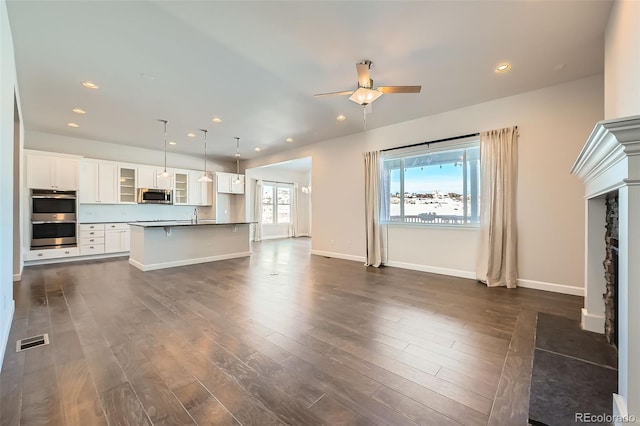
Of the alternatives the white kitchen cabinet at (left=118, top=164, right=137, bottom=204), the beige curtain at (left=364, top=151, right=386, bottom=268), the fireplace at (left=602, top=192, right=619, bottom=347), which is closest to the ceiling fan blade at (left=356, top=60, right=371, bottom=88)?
the fireplace at (left=602, top=192, right=619, bottom=347)

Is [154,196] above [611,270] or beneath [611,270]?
above

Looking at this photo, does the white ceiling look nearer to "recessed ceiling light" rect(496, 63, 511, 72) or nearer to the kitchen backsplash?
"recessed ceiling light" rect(496, 63, 511, 72)

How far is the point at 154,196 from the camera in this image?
734cm

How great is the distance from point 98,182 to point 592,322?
9284 mm

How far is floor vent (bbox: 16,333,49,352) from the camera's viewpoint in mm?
2248

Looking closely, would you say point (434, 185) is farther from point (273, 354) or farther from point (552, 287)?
point (273, 354)

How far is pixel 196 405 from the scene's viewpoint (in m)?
1.58

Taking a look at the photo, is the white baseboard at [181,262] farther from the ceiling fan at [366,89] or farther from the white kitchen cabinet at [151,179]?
the ceiling fan at [366,89]

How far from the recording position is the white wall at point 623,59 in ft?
5.84

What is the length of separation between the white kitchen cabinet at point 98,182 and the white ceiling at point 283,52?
1.69 meters

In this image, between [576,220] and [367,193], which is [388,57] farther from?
[576,220]

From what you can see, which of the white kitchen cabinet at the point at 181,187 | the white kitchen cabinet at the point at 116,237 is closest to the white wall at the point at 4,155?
the white kitchen cabinet at the point at 116,237

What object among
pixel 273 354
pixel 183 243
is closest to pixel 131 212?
pixel 183 243

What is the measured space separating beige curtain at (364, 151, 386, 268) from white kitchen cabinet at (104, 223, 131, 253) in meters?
6.28
